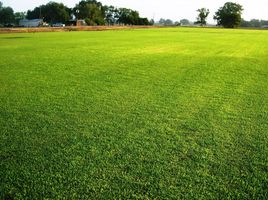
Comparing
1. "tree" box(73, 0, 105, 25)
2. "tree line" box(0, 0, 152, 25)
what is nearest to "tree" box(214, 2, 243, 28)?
"tree line" box(0, 0, 152, 25)

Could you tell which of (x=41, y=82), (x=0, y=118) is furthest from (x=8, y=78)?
(x=0, y=118)

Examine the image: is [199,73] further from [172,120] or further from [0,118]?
[0,118]

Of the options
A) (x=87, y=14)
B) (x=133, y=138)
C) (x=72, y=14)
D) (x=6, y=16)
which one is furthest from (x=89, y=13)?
(x=133, y=138)

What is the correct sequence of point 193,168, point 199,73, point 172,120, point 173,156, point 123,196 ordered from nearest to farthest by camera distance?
point 123,196, point 193,168, point 173,156, point 172,120, point 199,73

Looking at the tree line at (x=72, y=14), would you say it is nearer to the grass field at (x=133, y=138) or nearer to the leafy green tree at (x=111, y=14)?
the leafy green tree at (x=111, y=14)

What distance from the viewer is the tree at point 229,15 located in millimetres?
116300

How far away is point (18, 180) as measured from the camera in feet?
11.2

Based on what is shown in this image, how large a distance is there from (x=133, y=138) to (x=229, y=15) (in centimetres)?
12386

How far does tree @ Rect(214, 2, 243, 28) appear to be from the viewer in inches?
4579

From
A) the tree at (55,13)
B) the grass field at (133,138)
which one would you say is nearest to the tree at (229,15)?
the tree at (55,13)

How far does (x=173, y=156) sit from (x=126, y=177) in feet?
2.69

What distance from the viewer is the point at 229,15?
386ft

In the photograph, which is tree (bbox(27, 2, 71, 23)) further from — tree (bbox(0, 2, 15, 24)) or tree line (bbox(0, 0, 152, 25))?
tree (bbox(0, 2, 15, 24))

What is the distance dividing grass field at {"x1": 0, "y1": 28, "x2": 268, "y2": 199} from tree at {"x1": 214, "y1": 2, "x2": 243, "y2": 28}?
117 metres
